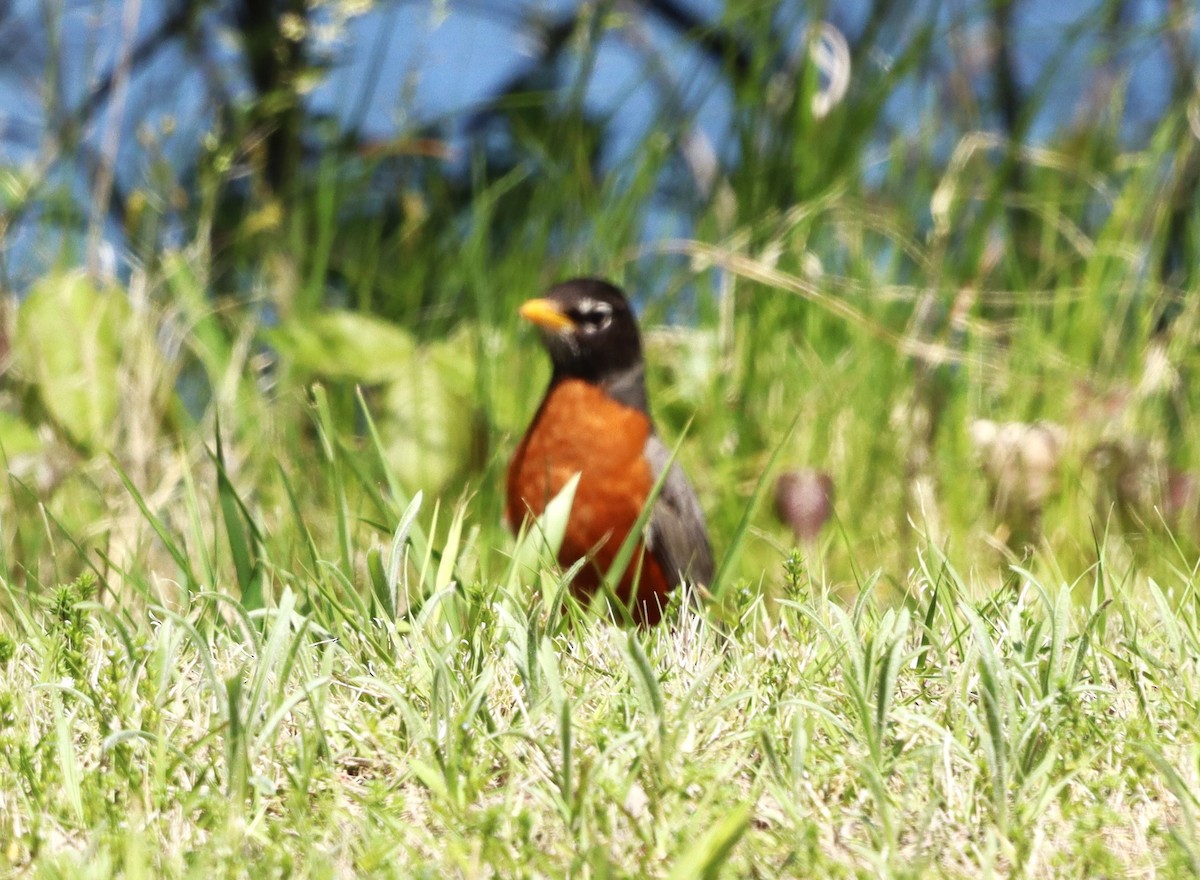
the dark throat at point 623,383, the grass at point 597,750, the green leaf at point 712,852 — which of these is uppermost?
the green leaf at point 712,852

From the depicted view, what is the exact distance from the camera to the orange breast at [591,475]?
3600 millimetres

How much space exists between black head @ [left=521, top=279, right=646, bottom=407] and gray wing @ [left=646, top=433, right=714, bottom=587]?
0.23 m

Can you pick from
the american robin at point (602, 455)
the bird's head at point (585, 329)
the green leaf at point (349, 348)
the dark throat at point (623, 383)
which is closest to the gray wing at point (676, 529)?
the american robin at point (602, 455)

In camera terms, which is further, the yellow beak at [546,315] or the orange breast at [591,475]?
the yellow beak at [546,315]

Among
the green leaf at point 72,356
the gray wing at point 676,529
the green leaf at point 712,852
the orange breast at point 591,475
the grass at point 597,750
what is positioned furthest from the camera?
the green leaf at point 72,356

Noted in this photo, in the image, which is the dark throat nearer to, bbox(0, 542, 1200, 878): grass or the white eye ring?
the white eye ring

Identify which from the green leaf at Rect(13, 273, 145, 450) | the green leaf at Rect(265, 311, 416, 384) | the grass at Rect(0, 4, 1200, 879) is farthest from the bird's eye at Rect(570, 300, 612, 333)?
the green leaf at Rect(13, 273, 145, 450)

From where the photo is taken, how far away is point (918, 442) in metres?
4.30

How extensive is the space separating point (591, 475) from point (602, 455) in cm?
8

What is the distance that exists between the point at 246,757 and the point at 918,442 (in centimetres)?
301

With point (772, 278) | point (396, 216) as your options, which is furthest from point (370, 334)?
point (396, 216)

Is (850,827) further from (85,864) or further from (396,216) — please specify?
(396,216)

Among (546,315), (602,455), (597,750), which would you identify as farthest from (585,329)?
(597,750)

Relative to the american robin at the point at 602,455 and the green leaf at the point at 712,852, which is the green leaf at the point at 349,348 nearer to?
the american robin at the point at 602,455
